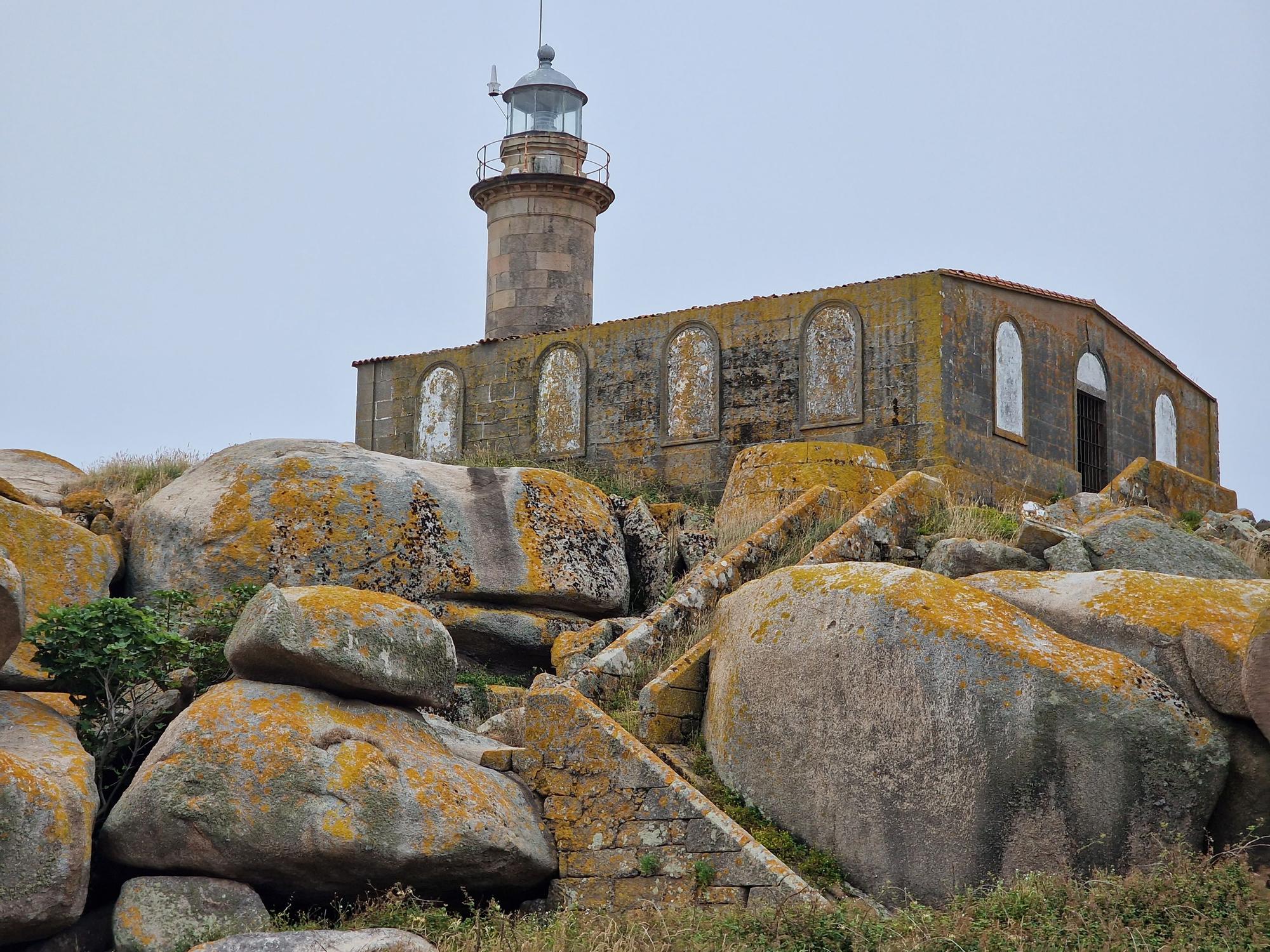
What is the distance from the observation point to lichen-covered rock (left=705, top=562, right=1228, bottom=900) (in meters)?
8.58

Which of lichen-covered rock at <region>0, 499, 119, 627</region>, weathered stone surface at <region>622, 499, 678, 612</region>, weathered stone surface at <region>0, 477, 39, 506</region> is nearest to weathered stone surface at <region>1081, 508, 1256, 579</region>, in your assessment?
weathered stone surface at <region>622, 499, 678, 612</region>

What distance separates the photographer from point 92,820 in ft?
28.0

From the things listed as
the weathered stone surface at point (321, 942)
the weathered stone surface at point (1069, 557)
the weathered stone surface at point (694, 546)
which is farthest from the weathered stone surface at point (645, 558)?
the weathered stone surface at point (321, 942)

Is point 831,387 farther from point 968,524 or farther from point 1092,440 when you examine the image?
point 968,524

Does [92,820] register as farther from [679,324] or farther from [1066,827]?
[679,324]

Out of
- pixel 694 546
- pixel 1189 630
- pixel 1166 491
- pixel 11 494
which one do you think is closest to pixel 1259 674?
pixel 1189 630

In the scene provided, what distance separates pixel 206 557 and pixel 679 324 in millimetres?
8433

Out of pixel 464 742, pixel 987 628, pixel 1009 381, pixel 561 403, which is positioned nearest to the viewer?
pixel 987 628

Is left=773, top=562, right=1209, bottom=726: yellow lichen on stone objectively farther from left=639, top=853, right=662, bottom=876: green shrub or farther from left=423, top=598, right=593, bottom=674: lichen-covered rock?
left=423, top=598, right=593, bottom=674: lichen-covered rock

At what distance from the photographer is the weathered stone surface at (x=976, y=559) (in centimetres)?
1170

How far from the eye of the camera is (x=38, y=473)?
15.4 m

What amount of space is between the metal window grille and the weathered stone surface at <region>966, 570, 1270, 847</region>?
31.7 ft

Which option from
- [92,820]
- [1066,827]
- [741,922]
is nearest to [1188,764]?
[1066,827]

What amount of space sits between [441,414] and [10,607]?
1337 cm
